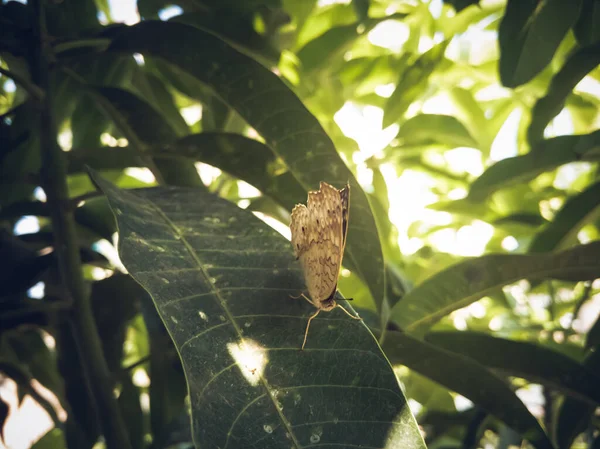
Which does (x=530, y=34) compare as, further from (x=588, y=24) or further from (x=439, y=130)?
(x=439, y=130)

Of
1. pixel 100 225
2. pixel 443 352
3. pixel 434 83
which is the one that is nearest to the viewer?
pixel 443 352

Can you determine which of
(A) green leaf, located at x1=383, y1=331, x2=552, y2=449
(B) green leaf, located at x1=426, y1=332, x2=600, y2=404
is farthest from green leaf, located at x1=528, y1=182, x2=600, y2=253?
(A) green leaf, located at x1=383, y1=331, x2=552, y2=449

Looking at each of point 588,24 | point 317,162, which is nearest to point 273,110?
point 317,162

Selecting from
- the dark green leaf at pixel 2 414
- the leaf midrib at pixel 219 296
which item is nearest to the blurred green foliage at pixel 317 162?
the dark green leaf at pixel 2 414

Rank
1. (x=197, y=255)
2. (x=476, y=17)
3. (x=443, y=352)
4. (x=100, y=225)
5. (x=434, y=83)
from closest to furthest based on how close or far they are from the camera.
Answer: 1. (x=197, y=255)
2. (x=443, y=352)
3. (x=100, y=225)
4. (x=476, y=17)
5. (x=434, y=83)

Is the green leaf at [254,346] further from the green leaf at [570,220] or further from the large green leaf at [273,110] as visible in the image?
the green leaf at [570,220]

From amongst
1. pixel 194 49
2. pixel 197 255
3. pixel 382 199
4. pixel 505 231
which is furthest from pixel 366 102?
pixel 197 255

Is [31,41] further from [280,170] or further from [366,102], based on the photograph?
[366,102]
